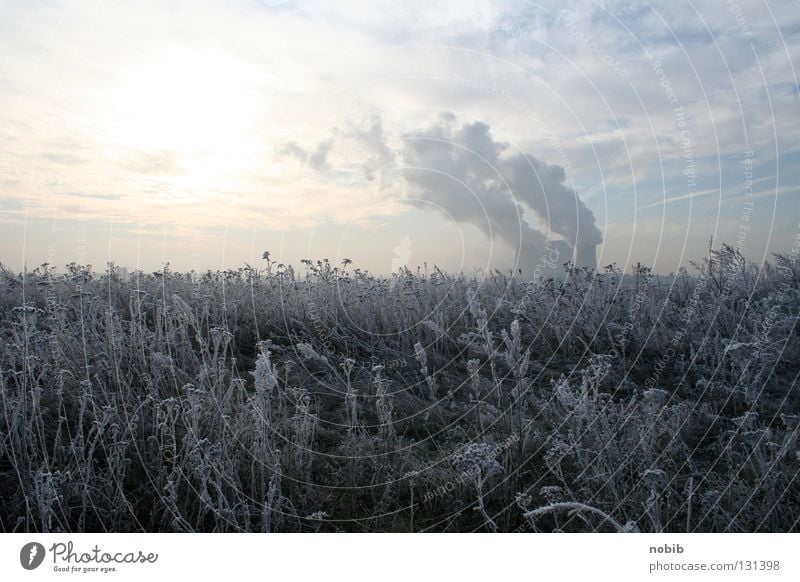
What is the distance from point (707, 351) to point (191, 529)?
403 cm

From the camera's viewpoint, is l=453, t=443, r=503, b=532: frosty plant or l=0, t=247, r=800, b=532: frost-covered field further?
l=0, t=247, r=800, b=532: frost-covered field

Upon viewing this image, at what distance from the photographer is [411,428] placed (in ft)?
11.6

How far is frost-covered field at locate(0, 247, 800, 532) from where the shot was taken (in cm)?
253

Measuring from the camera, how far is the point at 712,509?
2.44 metres

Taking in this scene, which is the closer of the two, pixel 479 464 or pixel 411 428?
pixel 479 464

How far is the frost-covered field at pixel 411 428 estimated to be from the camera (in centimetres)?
253

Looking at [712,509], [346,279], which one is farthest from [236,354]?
[712,509]

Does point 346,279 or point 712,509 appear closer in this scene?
point 712,509

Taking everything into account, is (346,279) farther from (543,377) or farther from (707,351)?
(707,351)

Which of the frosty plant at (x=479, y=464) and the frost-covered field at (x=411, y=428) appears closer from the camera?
the frosty plant at (x=479, y=464)

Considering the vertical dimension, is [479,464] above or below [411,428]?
above
